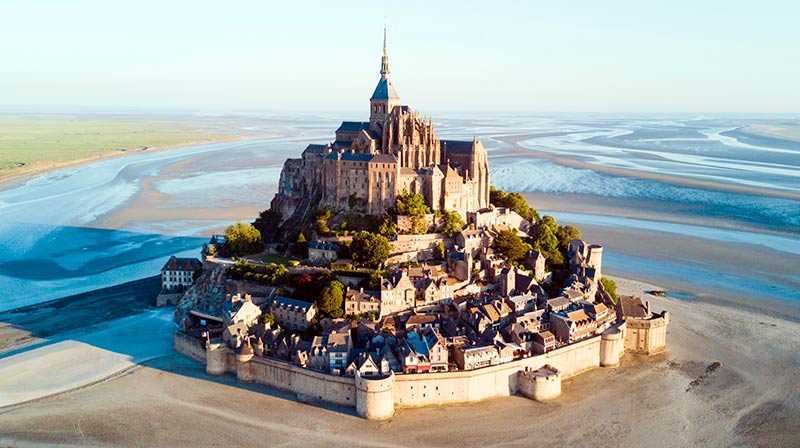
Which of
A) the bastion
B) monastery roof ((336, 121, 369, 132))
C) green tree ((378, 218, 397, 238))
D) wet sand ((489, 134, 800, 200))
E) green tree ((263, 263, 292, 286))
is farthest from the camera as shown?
wet sand ((489, 134, 800, 200))

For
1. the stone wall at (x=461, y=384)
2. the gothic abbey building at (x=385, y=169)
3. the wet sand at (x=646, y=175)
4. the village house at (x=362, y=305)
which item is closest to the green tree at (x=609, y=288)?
the gothic abbey building at (x=385, y=169)

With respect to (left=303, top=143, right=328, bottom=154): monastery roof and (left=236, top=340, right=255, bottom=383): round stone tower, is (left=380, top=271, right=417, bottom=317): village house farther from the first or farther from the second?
(left=303, top=143, right=328, bottom=154): monastery roof

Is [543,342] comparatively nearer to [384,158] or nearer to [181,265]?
[384,158]

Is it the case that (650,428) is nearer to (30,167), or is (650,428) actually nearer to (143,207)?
(143,207)

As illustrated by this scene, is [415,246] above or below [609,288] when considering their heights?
above

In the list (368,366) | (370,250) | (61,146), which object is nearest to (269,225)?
(370,250)

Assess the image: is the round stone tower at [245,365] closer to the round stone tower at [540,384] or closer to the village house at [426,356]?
the village house at [426,356]

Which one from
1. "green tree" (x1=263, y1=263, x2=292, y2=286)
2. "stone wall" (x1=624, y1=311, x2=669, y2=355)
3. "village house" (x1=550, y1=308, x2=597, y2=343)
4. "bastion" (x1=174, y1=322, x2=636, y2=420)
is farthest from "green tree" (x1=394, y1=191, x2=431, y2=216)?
"stone wall" (x1=624, y1=311, x2=669, y2=355)

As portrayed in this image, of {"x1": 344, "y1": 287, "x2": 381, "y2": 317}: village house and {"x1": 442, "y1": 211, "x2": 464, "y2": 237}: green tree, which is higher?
{"x1": 442, "y1": 211, "x2": 464, "y2": 237}: green tree
